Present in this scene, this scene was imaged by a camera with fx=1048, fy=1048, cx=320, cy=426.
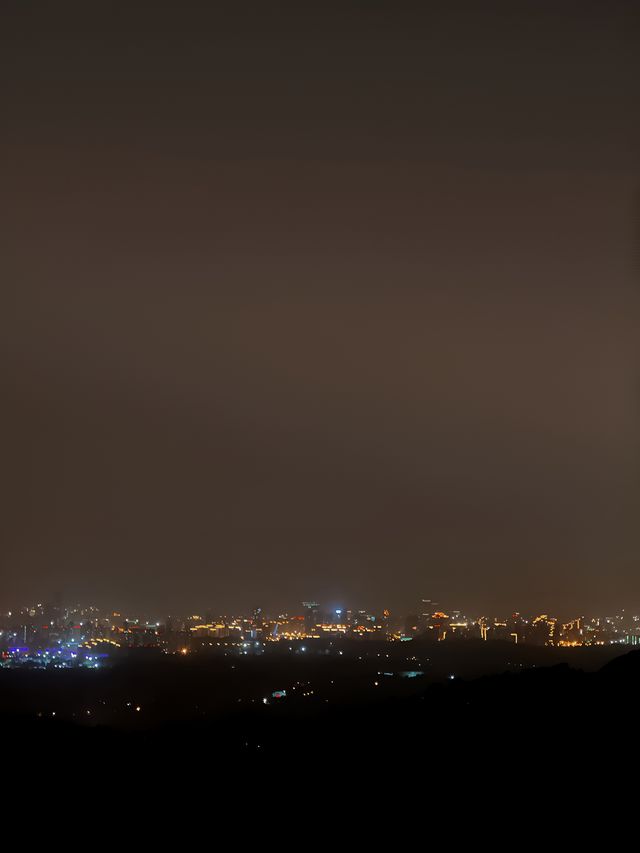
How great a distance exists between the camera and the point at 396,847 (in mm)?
11914

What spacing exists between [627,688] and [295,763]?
23.1 feet

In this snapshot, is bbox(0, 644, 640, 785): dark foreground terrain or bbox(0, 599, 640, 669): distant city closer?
bbox(0, 644, 640, 785): dark foreground terrain

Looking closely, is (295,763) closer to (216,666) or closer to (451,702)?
(451,702)

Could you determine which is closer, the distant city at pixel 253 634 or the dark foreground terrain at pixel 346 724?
the dark foreground terrain at pixel 346 724

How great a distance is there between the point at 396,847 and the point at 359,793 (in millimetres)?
3988

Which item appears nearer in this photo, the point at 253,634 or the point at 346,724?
the point at 346,724

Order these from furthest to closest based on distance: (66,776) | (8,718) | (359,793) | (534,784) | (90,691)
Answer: (90,691), (8,718), (66,776), (359,793), (534,784)

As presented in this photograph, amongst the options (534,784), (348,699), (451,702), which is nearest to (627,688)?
(534,784)

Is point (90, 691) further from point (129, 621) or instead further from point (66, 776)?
point (129, 621)

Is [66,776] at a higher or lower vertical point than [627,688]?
lower

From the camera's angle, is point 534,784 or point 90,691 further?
point 90,691

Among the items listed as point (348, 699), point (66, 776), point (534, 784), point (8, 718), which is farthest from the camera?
point (348, 699)

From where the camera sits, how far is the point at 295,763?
20.6 m

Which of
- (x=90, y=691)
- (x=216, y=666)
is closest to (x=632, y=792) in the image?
(x=90, y=691)
